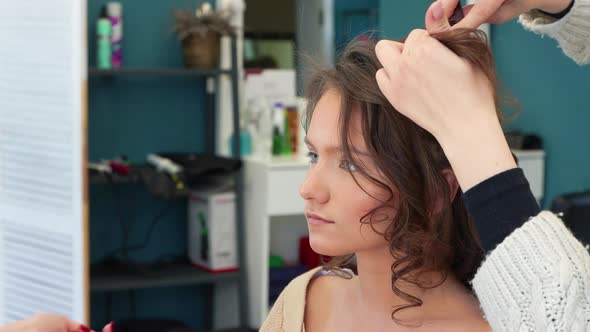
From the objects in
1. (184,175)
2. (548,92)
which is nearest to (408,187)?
(184,175)

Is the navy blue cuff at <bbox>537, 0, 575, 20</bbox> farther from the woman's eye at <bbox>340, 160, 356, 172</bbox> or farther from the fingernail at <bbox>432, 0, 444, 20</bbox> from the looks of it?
the woman's eye at <bbox>340, 160, 356, 172</bbox>

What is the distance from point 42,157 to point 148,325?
90 centimetres

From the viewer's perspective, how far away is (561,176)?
3.59 metres

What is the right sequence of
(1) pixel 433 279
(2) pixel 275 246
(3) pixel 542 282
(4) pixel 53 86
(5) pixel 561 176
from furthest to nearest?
(2) pixel 275 246
(5) pixel 561 176
(4) pixel 53 86
(1) pixel 433 279
(3) pixel 542 282

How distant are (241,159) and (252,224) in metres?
0.30

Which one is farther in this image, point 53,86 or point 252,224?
point 252,224

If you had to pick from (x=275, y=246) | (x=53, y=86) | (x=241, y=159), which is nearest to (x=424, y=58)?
(x=53, y=86)

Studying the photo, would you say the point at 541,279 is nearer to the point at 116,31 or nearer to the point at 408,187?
the point at 408,187

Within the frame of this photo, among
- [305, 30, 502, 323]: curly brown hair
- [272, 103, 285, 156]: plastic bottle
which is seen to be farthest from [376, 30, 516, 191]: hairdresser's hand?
[272, 103, 285, 156]: plastic bottle

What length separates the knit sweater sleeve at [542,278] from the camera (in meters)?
0.62

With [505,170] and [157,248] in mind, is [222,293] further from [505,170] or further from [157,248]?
[505,170]

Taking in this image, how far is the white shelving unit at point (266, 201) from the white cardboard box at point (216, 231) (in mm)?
82

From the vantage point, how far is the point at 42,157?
309 centimetres

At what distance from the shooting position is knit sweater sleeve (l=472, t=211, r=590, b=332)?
62 centimetres
